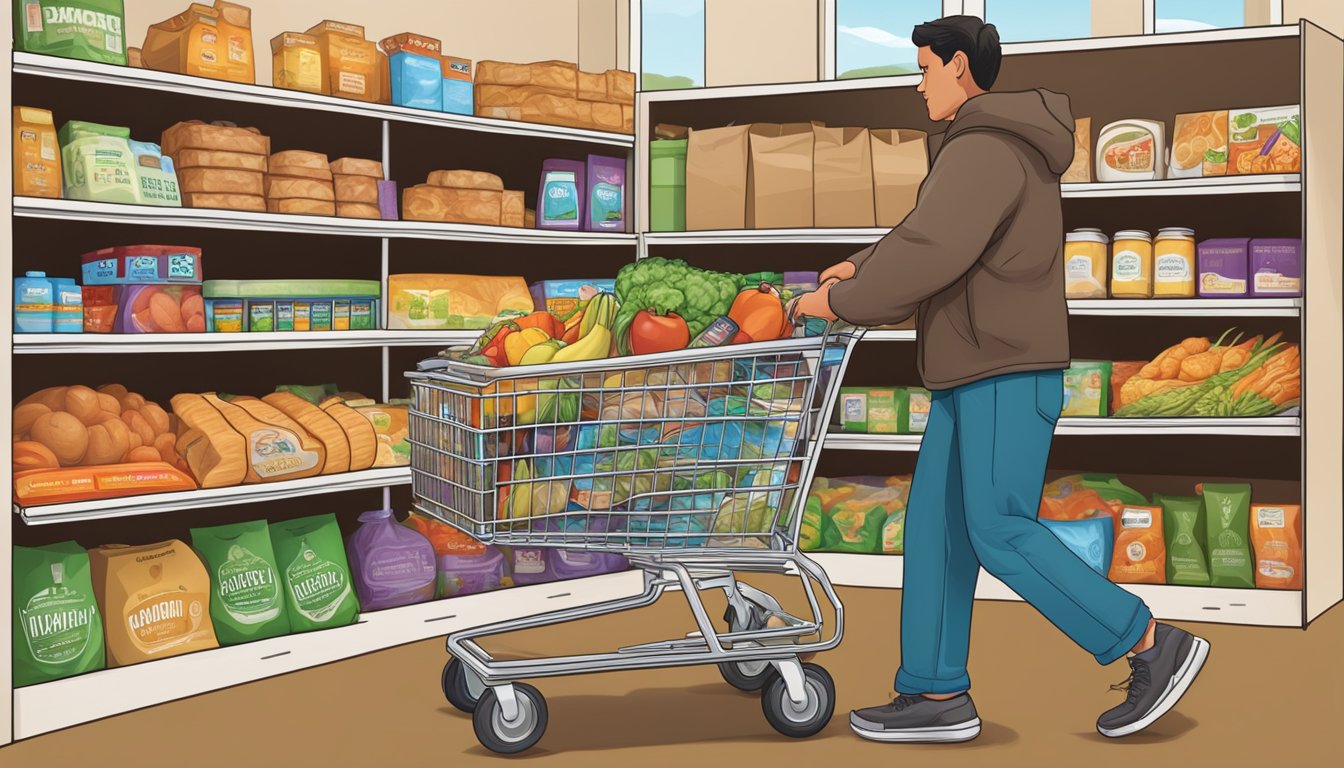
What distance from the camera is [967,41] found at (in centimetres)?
283

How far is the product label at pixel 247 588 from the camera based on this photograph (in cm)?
340

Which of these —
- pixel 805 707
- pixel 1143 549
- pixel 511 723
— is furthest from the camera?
pixel 1143 549

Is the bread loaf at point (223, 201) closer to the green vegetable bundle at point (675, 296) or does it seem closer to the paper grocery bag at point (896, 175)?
the green vegetable bundle at point (675, 296)

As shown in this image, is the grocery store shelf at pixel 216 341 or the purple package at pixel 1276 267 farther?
the purple package at pixel 1276 267

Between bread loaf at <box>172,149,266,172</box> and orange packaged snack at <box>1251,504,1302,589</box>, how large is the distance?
10.6ft

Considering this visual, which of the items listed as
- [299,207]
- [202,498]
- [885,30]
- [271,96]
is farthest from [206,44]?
[885,30]

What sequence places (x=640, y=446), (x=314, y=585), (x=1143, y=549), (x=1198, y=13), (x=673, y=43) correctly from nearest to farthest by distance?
1. (x=640, y=446)
2. (x=314, y=585)
3. (x=1143, y=549)
4. (x=1198, y=13)
5. (x=673, y=43)

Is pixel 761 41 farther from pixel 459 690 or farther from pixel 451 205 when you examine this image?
pixel 459 690

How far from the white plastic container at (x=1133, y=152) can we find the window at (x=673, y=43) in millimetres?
3900

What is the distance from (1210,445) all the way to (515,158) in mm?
2680

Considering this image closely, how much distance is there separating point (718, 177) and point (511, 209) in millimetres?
773

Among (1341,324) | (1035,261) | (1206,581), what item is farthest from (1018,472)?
(1341,324)

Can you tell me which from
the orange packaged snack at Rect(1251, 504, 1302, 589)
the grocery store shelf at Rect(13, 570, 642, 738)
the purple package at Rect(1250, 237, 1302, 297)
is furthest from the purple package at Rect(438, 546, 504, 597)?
the purple package at Rect(1250, 237, 1302, 297)

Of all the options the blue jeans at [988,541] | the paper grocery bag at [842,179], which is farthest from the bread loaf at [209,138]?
the blue jeans at [988,541]
